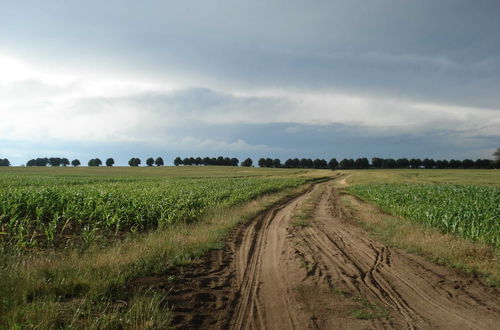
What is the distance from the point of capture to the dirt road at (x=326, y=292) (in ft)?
15.2

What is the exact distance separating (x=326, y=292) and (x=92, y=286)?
14.9 feet

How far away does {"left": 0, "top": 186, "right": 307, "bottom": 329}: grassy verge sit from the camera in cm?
405

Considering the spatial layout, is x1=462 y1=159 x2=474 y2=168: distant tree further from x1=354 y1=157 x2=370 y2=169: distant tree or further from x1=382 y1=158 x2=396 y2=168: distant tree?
x1=354 y1=157 x2=370 y2=169: distant tree

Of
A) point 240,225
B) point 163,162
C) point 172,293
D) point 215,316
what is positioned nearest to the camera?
point 215,316

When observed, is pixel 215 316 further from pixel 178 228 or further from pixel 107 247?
pixel 178 228

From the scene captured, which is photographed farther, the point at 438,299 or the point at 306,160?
the point at 306,160

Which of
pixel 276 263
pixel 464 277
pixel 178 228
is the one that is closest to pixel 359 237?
pixel 464 277

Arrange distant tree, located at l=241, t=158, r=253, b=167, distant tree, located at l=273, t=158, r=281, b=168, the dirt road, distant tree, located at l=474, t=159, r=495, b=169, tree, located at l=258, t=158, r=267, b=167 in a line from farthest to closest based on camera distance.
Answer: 1. tree, located at l=258, t=158, r=267, b=167
2. distant tree, located at l=273, t=158, r=281, b=168
3. distant tree, located at l=241, t=158, r=253, b=167
4. distant tree, located at l=474, t=159, r=495, b=169
5. the dirt road

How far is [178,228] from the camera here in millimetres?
11078

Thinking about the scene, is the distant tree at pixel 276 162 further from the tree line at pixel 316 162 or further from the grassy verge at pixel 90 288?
the grassy verge at pixel 90 288

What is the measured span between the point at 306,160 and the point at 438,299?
161 meters

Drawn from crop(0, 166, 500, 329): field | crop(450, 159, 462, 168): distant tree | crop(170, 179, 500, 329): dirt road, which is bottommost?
crop(170, 179, 500, 329): dirt road

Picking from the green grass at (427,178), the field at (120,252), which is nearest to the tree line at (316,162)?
the green grass at (427,178)

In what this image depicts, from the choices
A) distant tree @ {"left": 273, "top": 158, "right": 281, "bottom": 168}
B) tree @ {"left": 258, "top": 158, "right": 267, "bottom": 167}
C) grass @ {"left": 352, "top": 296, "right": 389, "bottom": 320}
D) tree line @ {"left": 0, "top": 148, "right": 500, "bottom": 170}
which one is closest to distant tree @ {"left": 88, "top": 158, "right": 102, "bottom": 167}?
tree line @ {"left": 0, "top": 148, "right": 500, "bottom": 170}
